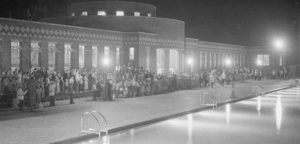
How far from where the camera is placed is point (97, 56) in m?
34.5

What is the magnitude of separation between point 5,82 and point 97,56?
43.1 ft

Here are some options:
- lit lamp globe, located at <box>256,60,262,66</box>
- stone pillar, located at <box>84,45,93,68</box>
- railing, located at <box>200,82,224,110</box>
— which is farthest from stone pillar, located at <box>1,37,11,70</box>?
lit lamp globe, located at <box>256,60,262,66</box>

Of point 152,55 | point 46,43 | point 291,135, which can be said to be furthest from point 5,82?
point 152,55

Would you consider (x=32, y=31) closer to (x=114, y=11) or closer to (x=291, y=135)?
(x=114, y=11)

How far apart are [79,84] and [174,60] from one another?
19.3 meters

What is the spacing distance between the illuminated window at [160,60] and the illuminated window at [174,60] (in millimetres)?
2042

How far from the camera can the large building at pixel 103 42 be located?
26984mm

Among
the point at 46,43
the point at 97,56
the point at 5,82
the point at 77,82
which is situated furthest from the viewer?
the point at 97,56

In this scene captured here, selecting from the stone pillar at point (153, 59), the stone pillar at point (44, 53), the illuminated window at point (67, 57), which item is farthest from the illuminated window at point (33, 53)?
the stone pillar at point (153, 59)

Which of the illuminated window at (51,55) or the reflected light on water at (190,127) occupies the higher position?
the illuminated window at (51,55)

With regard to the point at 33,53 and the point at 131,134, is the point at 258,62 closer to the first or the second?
the point at 33,53

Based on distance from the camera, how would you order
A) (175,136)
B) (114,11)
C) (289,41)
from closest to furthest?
(175,136) → (114,11) → (289,41)

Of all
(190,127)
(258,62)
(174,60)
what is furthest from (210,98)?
(258,62)

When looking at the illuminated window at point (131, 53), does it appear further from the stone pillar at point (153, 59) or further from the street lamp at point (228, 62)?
the street lamp at point (228, 62)
